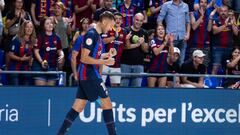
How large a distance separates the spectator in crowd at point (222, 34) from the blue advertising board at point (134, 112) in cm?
169

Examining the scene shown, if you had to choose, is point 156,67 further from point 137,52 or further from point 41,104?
point 41,104

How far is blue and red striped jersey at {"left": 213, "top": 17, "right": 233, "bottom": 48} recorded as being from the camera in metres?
15.9

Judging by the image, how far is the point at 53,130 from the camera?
45.0ft

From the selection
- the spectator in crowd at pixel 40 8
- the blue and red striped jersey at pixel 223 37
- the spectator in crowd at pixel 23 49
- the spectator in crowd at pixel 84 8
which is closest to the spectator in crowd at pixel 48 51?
the spectator in crowd at pixel 23 49

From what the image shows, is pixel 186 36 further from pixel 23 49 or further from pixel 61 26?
pixel 23 49

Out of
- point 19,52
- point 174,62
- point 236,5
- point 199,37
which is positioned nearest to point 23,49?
point 19,52

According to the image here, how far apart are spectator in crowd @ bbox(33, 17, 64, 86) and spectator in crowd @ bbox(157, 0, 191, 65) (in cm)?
254

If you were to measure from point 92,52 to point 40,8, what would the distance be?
4.27 meters

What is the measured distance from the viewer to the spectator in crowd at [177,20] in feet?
51.4

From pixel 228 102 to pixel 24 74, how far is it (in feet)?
13.3

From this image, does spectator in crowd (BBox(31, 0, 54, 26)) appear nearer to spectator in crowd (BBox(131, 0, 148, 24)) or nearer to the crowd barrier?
spectator in crowd (BBox(131, 0, 148, 24))

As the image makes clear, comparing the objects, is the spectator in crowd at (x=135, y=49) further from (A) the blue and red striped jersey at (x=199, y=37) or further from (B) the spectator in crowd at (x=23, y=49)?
(B) the spectator in crowd at (x=23, y=49)

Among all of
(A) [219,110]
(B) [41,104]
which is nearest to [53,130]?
(B) [41,104]

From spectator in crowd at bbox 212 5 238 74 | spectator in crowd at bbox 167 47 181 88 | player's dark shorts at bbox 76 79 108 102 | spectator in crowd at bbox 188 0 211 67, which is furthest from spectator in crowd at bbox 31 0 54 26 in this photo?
player's dark shorts at bbox 76 79 108 102
